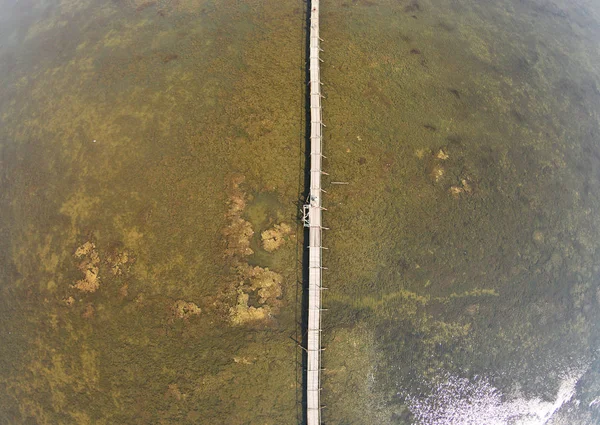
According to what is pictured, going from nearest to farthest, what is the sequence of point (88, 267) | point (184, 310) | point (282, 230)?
point (184, 310) → point (88, 267) → point (282, 230)

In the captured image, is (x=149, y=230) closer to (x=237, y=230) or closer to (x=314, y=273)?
(x=237, y=230)

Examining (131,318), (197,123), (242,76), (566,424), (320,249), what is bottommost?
(566,424)

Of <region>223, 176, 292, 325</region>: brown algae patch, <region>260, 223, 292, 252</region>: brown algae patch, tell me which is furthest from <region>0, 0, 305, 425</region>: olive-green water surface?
<region>260, 223, 292, 252</region>: brown algae patch

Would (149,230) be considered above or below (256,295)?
above

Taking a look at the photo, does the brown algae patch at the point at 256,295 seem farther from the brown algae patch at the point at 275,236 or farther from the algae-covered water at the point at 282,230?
the brown algae patch at the point at 275,236

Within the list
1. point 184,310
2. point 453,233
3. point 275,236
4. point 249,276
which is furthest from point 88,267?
point 453,233

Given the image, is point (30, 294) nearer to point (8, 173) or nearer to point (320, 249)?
point (8, 173)

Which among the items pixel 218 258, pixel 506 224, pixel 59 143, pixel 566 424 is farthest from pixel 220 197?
pixel 566 424

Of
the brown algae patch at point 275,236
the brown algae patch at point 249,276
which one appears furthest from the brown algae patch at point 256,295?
the brown algae patch at point 275,236
